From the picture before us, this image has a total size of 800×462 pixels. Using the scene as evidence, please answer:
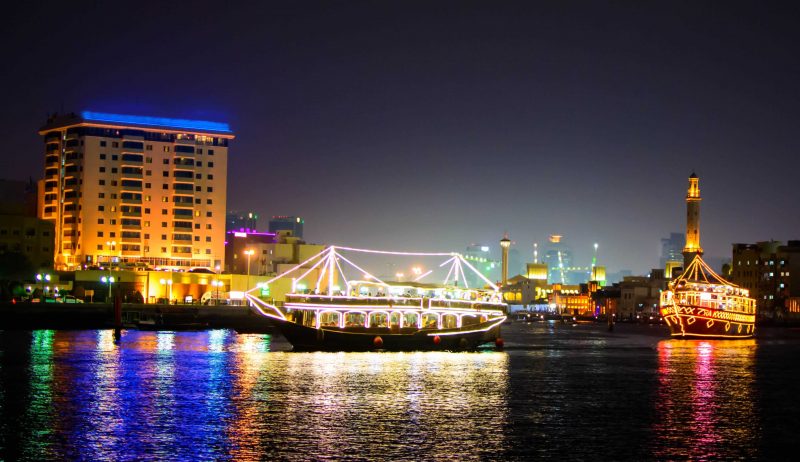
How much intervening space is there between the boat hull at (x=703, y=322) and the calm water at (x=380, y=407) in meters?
51.2

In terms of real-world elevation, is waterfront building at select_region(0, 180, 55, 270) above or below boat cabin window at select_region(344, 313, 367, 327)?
above

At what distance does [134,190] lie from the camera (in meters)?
166

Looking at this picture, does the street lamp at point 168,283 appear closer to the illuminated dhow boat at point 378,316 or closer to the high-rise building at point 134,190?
the high-rise building at point 134,190

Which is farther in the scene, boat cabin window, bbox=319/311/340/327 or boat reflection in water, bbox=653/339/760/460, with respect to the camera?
boat cabin window, bbox=319/311/340/327

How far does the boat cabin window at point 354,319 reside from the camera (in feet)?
275

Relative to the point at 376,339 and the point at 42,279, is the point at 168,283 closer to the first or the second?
the point at 42,279

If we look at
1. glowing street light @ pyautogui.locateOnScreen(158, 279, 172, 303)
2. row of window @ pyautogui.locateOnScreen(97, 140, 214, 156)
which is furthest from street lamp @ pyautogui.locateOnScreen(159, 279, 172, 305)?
row of window @ pyautogui.locateOnScreen(97, 140, 214, 156)

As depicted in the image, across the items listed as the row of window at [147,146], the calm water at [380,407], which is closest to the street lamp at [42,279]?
the row of window at [147,146]

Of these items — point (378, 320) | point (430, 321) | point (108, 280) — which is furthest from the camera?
point (108, 280)

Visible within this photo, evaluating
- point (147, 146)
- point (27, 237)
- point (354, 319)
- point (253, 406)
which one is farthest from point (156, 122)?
point (253, 406)

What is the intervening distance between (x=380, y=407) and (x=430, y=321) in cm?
4184

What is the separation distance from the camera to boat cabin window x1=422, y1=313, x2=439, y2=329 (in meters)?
86.6

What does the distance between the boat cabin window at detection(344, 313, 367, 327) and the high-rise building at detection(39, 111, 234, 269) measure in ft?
275

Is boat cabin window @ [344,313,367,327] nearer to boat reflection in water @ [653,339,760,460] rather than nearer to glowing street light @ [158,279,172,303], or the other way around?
boat reflection in water @ [653,339,760,460]
